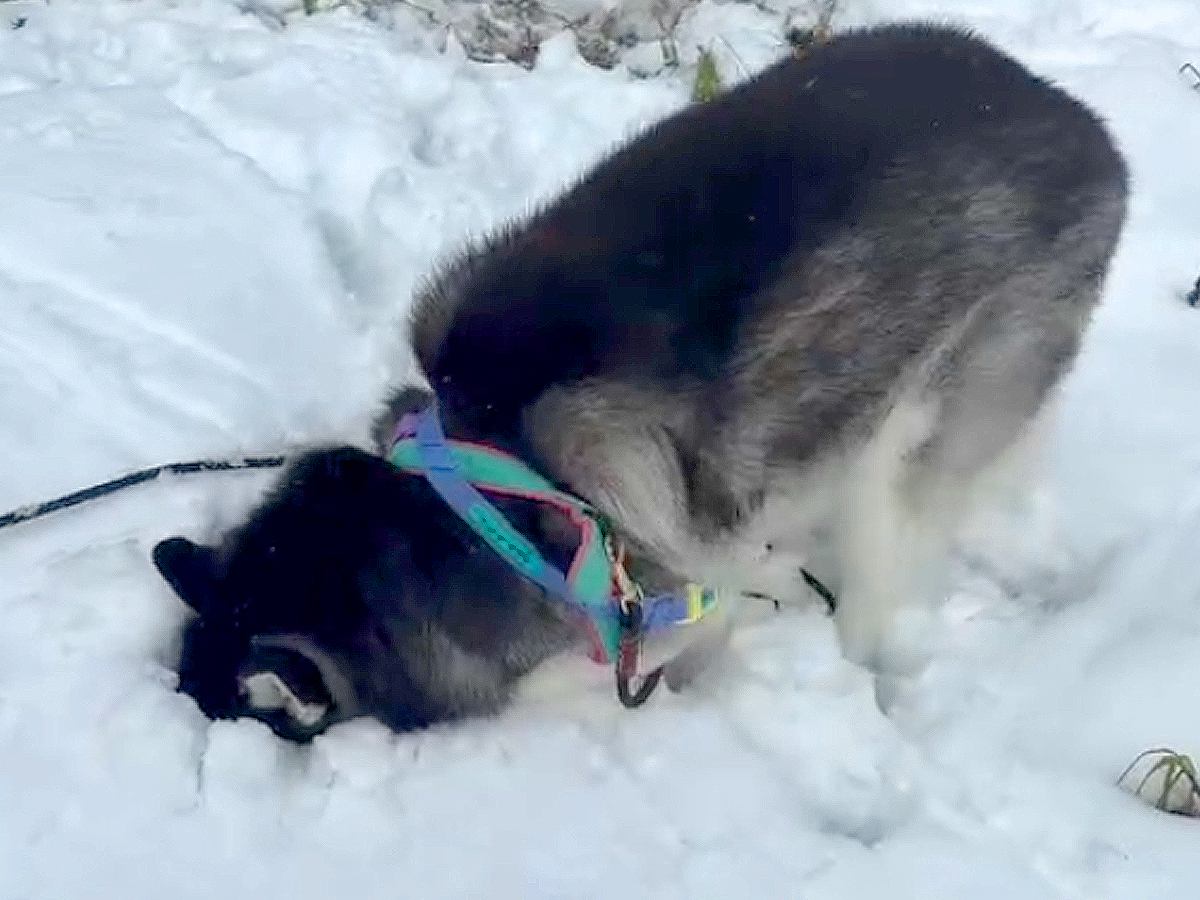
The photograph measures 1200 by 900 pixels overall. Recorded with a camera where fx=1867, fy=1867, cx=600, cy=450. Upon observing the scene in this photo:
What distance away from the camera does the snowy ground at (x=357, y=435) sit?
9.58 ft

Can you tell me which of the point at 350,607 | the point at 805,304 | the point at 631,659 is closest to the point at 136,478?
the point at 350,607

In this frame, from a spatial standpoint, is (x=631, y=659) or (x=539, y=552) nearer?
(x=539, y=552)

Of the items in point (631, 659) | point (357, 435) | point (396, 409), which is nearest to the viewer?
point (631, 659)

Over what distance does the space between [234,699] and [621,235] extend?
0.97 metres

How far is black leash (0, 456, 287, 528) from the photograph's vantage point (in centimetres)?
334

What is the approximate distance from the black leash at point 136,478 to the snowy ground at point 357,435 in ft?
0.08

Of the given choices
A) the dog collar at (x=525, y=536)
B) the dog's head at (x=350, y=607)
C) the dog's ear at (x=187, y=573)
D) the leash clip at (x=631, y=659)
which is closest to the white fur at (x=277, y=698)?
the dog's head at (x=350, y=607)

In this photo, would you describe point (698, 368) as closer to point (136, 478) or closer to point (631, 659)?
point (631, 659)

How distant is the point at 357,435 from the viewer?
3.63 m

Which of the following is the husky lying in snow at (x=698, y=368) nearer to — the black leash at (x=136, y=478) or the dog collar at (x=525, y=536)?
the dog collar at (x=525, y=536)

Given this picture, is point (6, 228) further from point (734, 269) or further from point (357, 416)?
point (734, 269)

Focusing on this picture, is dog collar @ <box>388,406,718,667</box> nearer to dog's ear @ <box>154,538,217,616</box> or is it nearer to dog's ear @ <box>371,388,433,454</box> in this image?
dog's ear @ <box>371,388,433,454</box>

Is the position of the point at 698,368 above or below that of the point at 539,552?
above

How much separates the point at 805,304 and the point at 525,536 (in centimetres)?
61
